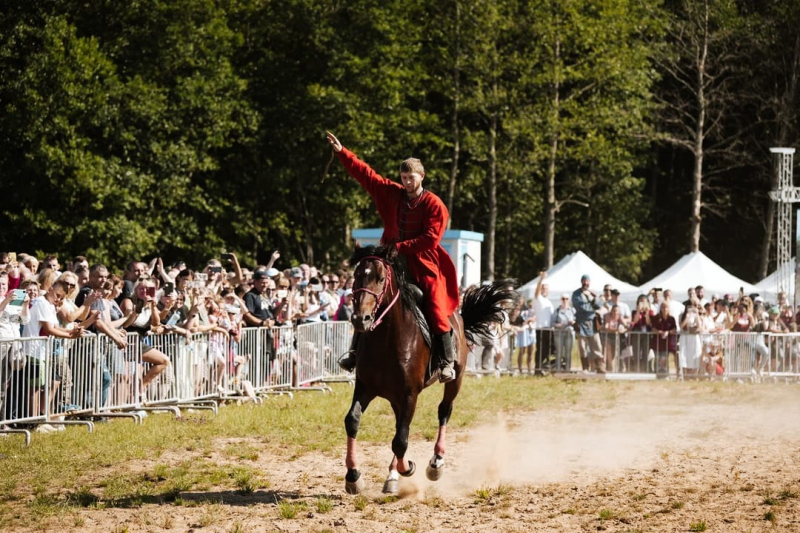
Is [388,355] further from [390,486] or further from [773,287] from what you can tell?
[773,287]

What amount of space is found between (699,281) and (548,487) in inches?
862

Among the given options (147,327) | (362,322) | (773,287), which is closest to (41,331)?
(147,327)

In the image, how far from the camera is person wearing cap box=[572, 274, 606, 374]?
23141mm

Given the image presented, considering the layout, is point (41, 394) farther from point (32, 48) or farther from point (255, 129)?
→ point (255, 129)

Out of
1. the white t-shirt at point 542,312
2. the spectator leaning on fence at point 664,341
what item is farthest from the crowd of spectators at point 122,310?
the spectator leaning on fence at point 664,341

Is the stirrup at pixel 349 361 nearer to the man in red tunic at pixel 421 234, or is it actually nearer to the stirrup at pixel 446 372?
the man in red tunic at pixel 421 234

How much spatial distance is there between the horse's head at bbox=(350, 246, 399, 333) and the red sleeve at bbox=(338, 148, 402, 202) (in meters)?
0.95

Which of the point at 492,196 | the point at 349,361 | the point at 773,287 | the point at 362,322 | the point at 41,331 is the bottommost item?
the point at 349,361

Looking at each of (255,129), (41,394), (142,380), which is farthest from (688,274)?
(41,394)

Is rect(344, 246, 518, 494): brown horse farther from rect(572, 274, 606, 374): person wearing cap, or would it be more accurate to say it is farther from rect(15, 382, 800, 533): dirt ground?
rect(572, 274, 606, 374): person wearing cap

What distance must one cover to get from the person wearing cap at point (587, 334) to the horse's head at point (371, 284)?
1449 centimetres

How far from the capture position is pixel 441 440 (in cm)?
1051

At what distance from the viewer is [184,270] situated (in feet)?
55.4

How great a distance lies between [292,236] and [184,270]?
26.6 metres
